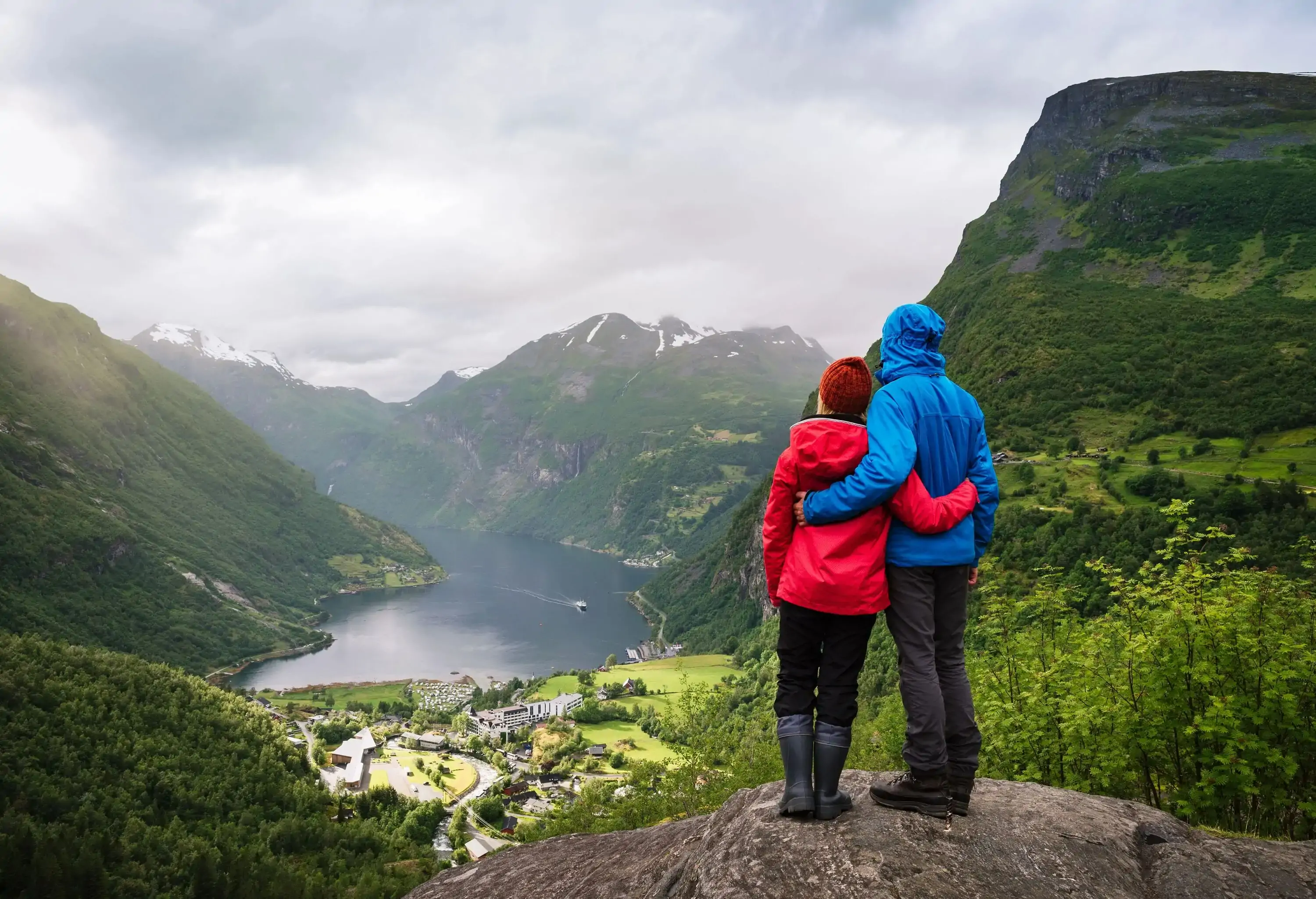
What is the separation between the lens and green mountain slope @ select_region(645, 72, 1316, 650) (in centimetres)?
4791

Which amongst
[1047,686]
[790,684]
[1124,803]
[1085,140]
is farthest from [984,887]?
[1085,140]

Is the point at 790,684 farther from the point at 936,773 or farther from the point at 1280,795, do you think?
the point at 1280,795

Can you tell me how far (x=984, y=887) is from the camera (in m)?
3.88

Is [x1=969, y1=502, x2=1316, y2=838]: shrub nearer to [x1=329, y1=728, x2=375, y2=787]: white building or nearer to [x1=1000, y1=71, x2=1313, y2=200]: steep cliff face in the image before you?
[x1=329, y1=728, x2=375, y2=787]: white building

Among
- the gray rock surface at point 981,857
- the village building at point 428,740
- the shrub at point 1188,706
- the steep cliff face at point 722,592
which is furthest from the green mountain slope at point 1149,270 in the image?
the gray rock surface at point 981,857

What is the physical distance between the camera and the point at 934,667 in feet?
14.3

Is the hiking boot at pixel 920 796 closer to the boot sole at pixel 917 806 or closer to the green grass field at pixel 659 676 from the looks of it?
the boot sole at pixel 917 806

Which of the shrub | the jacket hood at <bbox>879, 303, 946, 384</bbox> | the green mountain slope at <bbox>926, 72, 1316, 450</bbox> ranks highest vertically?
the green mountain slope at <bbox>926, 72, 1316, 450</bbox>

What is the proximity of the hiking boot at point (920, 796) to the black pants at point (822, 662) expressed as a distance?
0.49 metres

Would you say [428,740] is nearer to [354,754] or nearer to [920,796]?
[354,754]

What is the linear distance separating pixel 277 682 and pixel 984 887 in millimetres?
119675

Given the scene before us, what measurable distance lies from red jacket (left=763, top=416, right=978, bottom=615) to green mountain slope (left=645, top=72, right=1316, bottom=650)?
51.9 feet

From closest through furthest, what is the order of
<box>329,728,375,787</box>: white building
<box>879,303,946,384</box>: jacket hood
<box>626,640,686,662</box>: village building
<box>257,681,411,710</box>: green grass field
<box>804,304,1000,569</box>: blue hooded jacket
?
<box>804,304,1000,569</box>: blue hooded jacket → <box>879,303,946,384</box>: jacket hood → <box>329,728,375,787</box>: white building → <box>257,681,411,710</box>: green grass field → <box>626,640,686,662</box>: village building

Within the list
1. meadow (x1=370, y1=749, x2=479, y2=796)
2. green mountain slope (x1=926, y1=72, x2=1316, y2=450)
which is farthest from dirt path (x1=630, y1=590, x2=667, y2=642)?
green mountain slope (x1=926, y1=72, x2=1316, y2=450)
